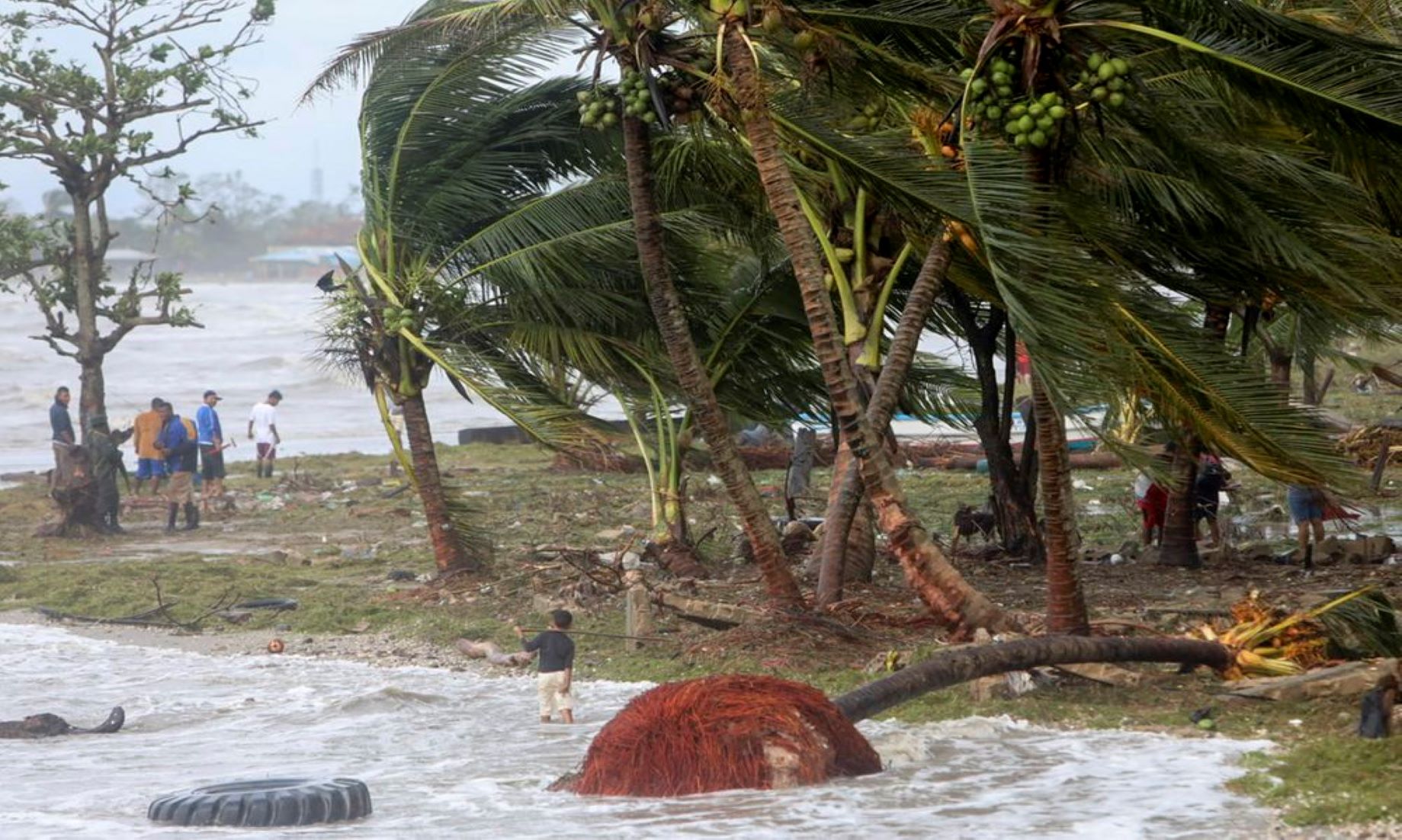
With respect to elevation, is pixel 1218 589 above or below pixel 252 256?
below

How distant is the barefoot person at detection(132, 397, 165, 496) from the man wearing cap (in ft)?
1.72

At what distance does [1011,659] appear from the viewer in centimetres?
866

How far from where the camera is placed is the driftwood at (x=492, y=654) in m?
11.7

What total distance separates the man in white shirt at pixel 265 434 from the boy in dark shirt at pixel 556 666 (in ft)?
53.8

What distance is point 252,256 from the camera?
4469 inches

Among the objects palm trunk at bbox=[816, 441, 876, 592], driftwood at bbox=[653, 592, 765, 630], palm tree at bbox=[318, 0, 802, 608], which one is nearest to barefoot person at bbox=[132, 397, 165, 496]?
palm tree at bbox=[318, 0, 802, 608]

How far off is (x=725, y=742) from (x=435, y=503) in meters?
7.51

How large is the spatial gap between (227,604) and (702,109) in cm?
658

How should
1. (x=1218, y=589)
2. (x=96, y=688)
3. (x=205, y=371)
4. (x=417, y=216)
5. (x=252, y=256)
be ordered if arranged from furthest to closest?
(x=252, y=256), (x=205, y=371), (x=417, y=216), (x=1218, y=589), (x=96, y=688)

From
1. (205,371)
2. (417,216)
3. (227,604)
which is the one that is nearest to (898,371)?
(417,216)

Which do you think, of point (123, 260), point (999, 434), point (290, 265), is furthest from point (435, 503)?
point (290, 265)

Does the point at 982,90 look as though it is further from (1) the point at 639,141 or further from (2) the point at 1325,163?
(2) the point at 1325,163

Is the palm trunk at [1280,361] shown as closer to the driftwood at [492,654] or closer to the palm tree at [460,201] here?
the palm tree at [460,201]

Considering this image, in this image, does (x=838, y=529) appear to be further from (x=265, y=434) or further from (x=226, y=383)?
(x=226, y=383)
